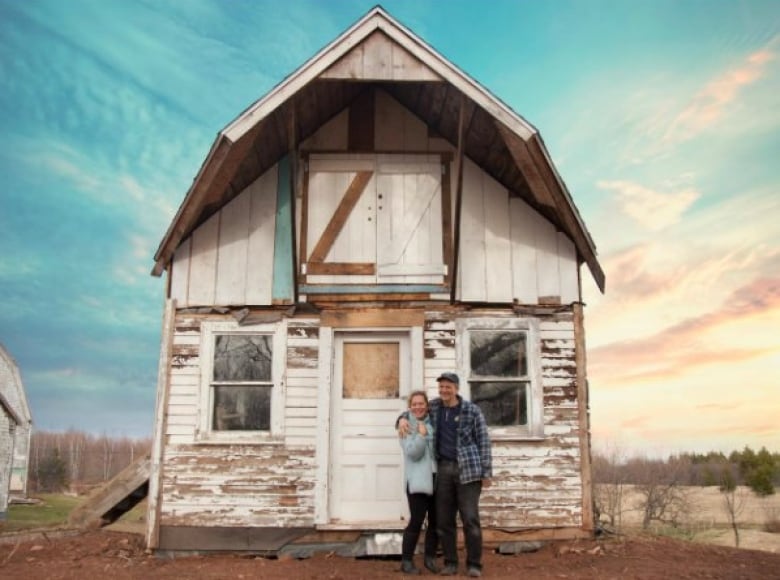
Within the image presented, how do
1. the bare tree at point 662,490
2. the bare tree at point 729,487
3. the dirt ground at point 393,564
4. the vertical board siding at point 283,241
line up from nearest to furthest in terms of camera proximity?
the dirt ground at point 393,564 < the vertical board siding at point 283,241 < the bare tree at point 662,490 < the bare tree at point 729,487

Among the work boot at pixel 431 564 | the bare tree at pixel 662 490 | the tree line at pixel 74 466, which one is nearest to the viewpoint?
the work boot at pixel 431 564

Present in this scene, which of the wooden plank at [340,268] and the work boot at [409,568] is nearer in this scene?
the work boot at [409,568]

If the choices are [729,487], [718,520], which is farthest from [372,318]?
[729,487]

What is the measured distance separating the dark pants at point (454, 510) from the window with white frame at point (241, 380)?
264 centimetres

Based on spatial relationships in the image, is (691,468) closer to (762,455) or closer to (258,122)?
(762,455)

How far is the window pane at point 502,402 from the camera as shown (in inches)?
376

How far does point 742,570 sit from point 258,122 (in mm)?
7838

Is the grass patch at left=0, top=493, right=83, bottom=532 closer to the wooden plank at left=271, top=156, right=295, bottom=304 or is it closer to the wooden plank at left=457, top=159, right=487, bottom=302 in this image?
the wooden plank at left=271, top=156, right=295, bottom=304

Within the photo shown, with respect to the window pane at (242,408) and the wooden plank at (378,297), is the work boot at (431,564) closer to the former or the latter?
the window pane at (242,408)

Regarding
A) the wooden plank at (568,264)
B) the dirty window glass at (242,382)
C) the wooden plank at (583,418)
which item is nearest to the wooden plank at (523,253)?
the wooden plank at (568,264)

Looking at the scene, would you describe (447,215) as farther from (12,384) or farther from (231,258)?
(12,384)

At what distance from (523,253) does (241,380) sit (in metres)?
4.22

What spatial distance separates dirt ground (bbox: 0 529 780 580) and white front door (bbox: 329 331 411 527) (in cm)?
63

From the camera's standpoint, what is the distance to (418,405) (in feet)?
25.2
